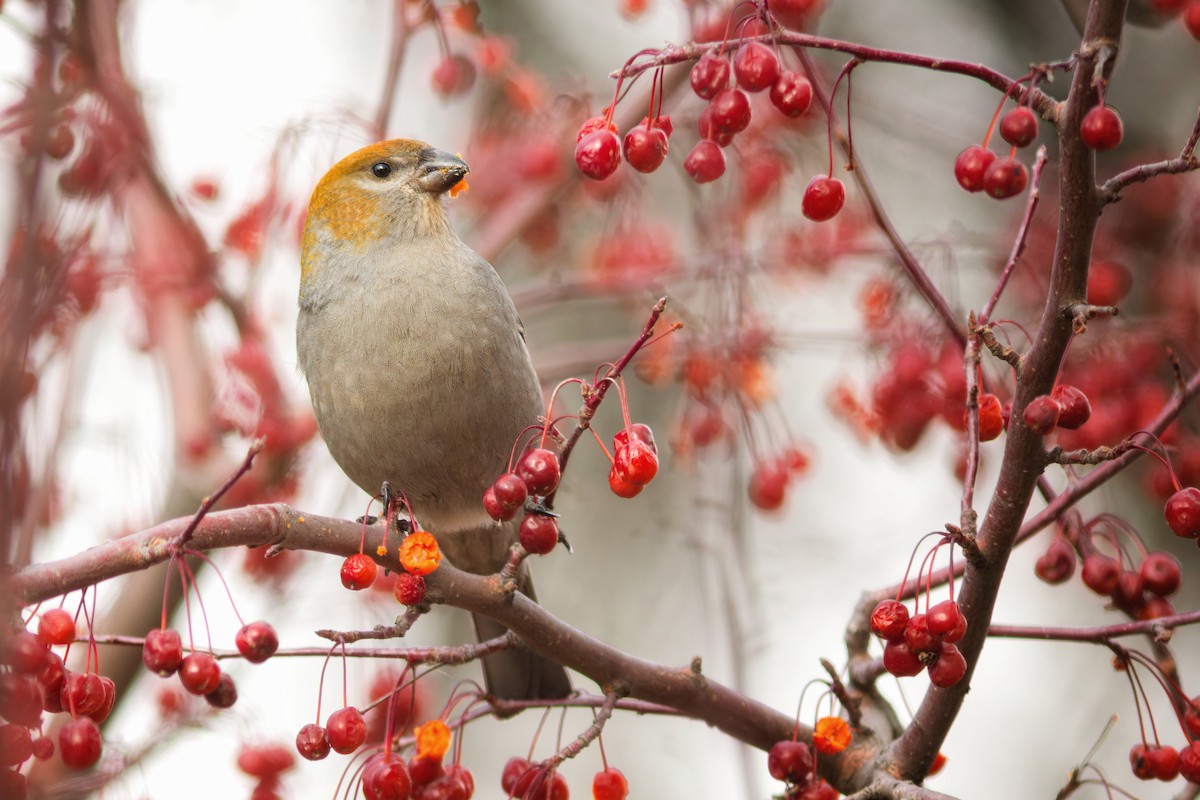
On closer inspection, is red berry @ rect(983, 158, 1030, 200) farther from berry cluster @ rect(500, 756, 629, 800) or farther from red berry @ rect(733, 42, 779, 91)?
berry cluster @ rect(500, 756, 629, 800)

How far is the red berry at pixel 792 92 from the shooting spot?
2398 mm

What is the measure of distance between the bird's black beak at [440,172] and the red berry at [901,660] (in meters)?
2.25

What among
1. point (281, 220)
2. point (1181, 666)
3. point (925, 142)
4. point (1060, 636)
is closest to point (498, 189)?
point (281, 220)

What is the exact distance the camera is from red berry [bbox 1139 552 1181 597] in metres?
2.62

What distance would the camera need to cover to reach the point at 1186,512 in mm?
2287

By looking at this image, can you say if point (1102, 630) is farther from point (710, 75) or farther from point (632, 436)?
point (710, 75)

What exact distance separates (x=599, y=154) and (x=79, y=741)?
5.00 feet

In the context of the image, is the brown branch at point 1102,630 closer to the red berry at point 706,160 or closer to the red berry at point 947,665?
the red berry at point 947,665

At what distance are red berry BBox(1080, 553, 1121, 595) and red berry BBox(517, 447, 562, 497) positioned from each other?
1236 mm

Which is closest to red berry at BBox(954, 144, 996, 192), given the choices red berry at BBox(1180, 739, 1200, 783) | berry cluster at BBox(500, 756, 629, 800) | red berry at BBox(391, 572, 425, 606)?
red berry at BBox(1180, 739, 1200, 783)

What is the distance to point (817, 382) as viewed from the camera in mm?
8500

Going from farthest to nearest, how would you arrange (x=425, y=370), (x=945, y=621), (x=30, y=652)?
(x=425, y=370) → (x=945, y=621) → (x=30, y=652)

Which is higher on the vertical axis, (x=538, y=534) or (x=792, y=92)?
(x=792, y=92)

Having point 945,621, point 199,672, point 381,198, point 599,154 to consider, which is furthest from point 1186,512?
point 381,198
